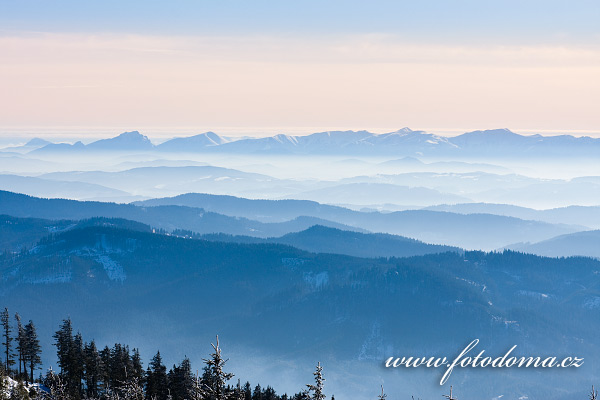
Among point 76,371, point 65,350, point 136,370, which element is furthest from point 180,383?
point 65,350

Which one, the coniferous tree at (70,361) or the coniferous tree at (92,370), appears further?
the coniferous tree at (70,361)

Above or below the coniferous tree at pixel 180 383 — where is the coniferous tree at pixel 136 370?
above

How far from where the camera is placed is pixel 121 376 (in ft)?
390

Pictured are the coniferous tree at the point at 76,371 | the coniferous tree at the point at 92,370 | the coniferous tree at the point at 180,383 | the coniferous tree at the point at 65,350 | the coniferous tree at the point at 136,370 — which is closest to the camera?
the coniferous tree at the point at 136,370

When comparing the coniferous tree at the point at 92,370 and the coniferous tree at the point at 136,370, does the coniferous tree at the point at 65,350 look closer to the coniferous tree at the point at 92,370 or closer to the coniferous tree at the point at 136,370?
the coniferous tree at the point at 92,370

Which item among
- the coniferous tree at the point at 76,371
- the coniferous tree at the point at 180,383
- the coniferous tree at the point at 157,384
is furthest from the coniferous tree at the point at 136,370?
the coniferous tree at the point at 76,371

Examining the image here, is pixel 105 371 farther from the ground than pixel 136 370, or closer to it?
closer to it

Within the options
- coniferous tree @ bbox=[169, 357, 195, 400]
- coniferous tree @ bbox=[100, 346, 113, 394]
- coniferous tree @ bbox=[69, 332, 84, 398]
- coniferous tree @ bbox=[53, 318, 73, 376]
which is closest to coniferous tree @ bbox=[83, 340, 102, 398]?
coniferous tree @ bbox=[100, 346, 113, 394]

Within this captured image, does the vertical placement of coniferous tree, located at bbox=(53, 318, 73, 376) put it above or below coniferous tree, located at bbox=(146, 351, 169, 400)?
above

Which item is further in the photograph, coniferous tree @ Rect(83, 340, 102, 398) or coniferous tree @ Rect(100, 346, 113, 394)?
coniferous tree @ Rect(83, 340, 102, 398)

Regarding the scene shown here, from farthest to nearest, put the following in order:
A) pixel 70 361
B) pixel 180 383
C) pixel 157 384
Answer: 1. pixel 70 361
2. pixel 157 384
3. pixel 180 383

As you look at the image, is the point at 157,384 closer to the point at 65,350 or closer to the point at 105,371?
the point at 105,371

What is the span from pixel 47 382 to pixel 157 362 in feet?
59.0

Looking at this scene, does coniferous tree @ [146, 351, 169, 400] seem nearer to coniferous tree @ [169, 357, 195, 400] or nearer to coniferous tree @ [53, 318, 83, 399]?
coniferous tree @ [169, 357, 195, 400]
